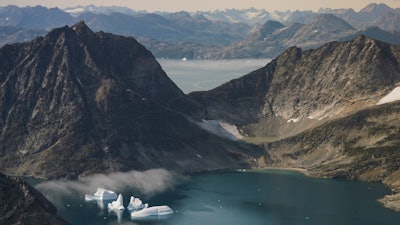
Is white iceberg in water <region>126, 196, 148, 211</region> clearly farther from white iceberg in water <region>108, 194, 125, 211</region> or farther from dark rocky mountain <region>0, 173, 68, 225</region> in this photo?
dark rocky mountain <region>0, 173, 68, 225</region>

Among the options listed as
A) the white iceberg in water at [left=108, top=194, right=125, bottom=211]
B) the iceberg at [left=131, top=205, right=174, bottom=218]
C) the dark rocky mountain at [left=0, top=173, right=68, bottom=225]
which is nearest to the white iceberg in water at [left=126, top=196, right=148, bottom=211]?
the white iceberg in water at [left=108, top=194, right=125, bottom=211]

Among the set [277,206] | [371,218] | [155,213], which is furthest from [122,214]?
[371,218]

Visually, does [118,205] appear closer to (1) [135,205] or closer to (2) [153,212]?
(1) [135,205]

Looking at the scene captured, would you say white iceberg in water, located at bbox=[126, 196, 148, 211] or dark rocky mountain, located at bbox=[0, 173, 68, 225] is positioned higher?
dark rocky mountain, located at bbox=[0, 173, 68, 225]

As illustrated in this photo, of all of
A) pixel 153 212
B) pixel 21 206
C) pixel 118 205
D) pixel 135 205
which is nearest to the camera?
pixel 21 206

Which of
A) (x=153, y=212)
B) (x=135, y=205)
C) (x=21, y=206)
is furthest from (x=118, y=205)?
(x=21, y=206)

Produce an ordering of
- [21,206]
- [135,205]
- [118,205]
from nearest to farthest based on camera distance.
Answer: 1. [21,206]
2. [135,205]
3. [118,205]

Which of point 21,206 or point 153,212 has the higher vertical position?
point 21,206

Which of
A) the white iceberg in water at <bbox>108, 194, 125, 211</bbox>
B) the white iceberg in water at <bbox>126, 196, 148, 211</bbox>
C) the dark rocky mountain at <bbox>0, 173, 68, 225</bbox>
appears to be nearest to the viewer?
the dark rocky mountain at <bbox>0, 173, 68, 225</bbox>
